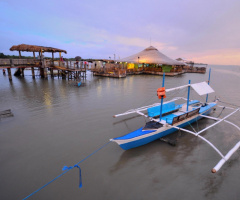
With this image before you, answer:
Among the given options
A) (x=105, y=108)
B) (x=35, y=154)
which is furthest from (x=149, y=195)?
(x=105, y=108)

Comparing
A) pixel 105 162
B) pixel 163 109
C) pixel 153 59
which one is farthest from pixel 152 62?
pixel 105 162

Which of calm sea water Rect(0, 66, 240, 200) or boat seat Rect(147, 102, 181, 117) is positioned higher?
boat seat Rect(147, 102, 181, 117)

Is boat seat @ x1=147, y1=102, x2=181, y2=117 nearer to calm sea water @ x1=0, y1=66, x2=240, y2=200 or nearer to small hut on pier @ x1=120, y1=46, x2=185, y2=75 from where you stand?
calm sea water @ x1=0, y1=66, x2=240, y2=200

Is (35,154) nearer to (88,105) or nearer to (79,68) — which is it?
(88,105)

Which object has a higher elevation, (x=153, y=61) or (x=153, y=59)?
(x=153, y=59)

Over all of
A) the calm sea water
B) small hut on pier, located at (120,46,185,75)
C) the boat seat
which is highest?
small hut on pier, located at (120,46,185,75)

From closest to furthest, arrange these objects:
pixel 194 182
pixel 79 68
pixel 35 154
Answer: pixel 194 182
pixel 35 154
pixel 79 68

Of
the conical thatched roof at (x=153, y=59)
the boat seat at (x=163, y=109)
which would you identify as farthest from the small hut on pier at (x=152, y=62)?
the boat seat at (x=163, y=109)

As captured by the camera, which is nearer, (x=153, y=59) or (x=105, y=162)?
(x=105, y=162)

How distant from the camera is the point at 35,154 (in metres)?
6.79

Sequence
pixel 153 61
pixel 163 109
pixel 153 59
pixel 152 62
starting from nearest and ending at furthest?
pixel 163 109 → pixel 152 62 → pixel 153 61 → pixel 153 59

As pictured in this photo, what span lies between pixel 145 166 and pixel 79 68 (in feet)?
85.7

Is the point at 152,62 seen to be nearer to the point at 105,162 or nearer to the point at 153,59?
the point at 153,59

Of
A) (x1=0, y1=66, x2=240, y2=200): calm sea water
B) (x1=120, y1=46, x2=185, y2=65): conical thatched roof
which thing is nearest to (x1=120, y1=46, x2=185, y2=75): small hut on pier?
(x1=120, y1=46, x2=185, y2=65): conical thatched roof
